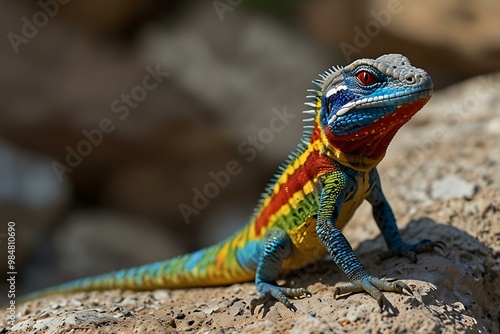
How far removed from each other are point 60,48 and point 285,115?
5.41 metres

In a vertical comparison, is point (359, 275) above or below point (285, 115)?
above

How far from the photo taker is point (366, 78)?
4387 mm

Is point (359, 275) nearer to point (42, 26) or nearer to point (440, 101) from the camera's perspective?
point (440, 101)

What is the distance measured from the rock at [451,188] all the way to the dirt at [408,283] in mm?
12

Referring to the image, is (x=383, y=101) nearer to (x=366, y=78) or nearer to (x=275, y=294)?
(x=366, y=78)

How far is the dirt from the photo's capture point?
415cm

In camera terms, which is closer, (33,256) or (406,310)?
(406,310)

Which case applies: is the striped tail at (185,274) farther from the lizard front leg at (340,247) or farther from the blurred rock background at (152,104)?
Answer: the blurred rock background at (152,104)

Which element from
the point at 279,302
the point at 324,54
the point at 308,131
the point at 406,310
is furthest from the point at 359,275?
the point at 324,54

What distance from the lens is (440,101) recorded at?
9398 mm

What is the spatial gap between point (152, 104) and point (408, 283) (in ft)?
28.9

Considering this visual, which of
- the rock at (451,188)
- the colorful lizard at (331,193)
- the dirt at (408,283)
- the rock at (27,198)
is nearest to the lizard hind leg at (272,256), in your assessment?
the colorful lizard at (331,193)

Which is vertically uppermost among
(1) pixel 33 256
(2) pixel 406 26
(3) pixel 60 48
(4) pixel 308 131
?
(3) pixel 60 48

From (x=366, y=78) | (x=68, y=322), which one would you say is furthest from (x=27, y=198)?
(x=366, y=78)
